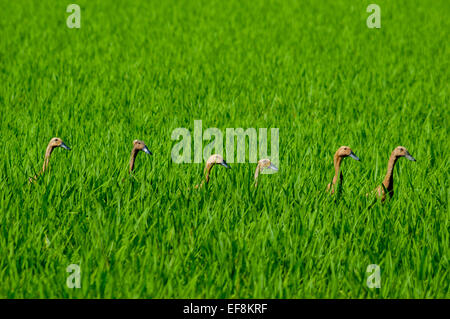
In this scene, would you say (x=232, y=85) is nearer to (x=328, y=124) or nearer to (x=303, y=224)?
(x=328, y=124)

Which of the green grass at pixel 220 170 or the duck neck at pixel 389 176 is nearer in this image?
the green grass at pixel 220 170

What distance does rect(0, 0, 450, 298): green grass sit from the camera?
3254mm

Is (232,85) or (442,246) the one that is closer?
(442,246)

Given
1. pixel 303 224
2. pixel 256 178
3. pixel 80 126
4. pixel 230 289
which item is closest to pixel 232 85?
pixel 80 126

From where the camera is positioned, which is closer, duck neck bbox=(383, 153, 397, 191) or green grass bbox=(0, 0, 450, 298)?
green grass bbox=(0, 0, 450, 298)

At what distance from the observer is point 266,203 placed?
161 inches

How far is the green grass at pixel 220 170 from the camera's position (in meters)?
3.25

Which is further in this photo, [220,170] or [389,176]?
[220,170]

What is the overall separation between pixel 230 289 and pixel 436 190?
207cm

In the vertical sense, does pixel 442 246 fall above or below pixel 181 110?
below

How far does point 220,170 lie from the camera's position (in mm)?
4652
